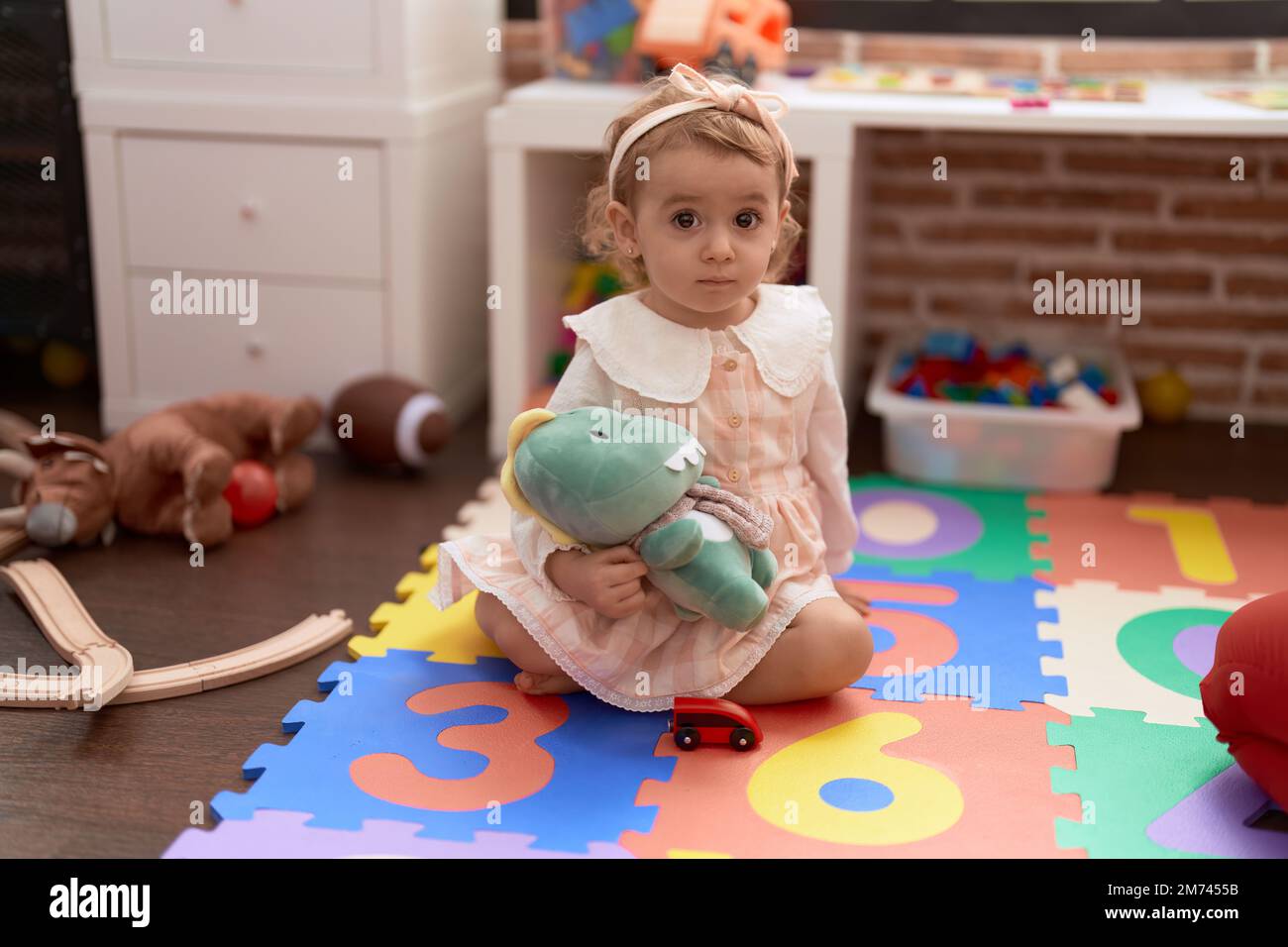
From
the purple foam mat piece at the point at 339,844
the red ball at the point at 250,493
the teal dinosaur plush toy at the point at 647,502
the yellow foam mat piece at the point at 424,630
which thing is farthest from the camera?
the red ball at the point at 250,493

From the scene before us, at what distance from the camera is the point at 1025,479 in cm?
204

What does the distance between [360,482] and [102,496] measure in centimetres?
38

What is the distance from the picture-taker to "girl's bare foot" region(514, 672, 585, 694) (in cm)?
142

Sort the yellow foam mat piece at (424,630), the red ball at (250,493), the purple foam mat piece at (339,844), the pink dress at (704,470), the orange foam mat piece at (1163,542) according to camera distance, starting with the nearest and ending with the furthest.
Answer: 1. the purple foam mat piece at (339,844)
2. the pink dress at (704,470)
3. the yellow foam mat piece at (424,630)
4. the orange foam mat piece at (1163,542)
5. the red ball at (250,493)

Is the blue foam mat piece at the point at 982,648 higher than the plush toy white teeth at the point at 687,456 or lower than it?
lower

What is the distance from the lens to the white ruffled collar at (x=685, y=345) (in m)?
1.41

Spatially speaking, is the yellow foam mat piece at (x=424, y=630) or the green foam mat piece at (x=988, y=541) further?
the green foam mat piece at (x=988, y=541)

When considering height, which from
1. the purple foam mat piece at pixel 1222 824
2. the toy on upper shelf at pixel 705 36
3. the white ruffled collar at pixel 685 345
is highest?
the toy on upper shelf at pixel 705 36

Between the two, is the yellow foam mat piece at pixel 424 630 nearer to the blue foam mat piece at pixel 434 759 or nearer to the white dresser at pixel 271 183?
the blue foam mat piece at pixel 434 759

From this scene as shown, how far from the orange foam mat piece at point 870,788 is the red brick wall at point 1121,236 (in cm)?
120

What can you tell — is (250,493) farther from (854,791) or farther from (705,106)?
(854,791)

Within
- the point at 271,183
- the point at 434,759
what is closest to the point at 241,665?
the point at 434,759

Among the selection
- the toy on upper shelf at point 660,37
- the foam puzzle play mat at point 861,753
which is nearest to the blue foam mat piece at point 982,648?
the foam puzzle play mat at point 861,753

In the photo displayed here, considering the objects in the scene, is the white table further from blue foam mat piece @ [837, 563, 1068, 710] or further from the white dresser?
blue foam mat piece @ [837, 563, 1068, 710]
